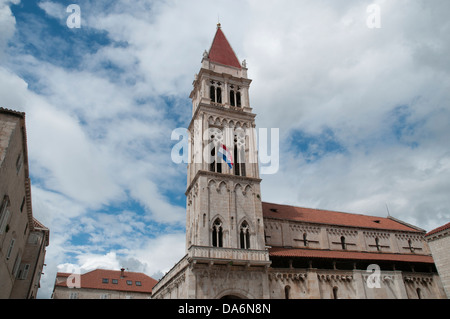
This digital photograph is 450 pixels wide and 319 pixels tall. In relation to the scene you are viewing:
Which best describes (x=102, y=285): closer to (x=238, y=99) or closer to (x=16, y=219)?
(x=16, y=219)

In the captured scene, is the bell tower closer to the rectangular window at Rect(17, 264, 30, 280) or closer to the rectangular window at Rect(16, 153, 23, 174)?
the rectangular window at Rect(16, 153, 23, 174)

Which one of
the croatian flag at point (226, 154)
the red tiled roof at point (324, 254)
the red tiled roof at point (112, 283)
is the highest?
the croatian flag at point (226, 154)

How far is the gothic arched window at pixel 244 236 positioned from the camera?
94.8ft

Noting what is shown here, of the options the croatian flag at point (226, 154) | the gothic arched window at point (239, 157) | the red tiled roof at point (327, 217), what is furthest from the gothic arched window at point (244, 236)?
the croatian flag at point (226, 154)

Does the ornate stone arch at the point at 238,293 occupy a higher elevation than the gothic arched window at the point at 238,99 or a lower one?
lower

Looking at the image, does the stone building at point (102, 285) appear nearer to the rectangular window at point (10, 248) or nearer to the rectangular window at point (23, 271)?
the rectangular window at point (23, 271)

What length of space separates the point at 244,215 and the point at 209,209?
3369 mm

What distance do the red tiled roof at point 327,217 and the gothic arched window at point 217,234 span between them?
5.76 metres

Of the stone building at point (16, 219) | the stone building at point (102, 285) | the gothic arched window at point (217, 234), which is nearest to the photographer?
the stone building at point (16, 219)

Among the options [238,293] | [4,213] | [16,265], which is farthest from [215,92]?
[16,265]

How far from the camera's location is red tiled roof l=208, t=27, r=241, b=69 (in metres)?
39.5
